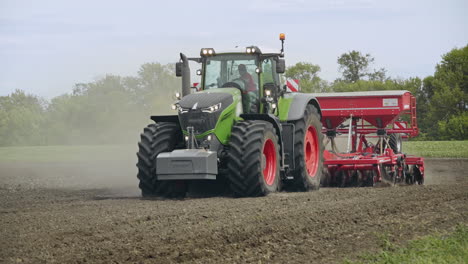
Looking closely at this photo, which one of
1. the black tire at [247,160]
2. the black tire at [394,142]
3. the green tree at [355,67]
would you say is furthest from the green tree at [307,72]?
the black tire at [247,160]

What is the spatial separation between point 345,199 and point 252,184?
146 cm

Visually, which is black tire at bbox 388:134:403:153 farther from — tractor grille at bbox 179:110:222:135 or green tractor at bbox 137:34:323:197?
tractor grille at bbox 179:110:222:135

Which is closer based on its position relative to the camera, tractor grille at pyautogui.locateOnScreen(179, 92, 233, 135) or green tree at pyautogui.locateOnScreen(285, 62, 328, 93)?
tractor grille at pyautogui.locateOnScreen(179, 92, 233, 135)

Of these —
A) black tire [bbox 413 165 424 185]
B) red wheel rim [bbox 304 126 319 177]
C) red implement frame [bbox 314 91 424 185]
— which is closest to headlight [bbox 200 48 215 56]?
red wheel rim [bbox 304 126 319 177]

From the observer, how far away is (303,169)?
1304 centimetres

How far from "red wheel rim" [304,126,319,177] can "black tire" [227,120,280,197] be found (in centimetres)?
241

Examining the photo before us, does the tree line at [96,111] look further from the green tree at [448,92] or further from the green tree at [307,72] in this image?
the green tree at [307,72]

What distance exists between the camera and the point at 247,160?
1147 centimetres

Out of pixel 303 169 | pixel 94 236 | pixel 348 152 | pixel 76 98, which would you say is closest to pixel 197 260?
pixel 94 236

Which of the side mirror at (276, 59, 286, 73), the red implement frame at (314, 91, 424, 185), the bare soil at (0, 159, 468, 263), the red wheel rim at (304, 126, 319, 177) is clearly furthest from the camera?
the red implement frame at (314, 91, 424, 185)

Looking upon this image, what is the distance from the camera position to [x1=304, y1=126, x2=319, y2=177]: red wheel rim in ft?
46.2

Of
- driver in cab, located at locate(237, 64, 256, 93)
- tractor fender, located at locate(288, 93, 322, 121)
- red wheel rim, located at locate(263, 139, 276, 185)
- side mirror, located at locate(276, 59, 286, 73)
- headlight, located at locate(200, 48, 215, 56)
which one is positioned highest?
headlight, located at locate(200, 48, 215, 56)

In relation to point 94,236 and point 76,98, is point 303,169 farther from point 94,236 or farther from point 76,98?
point 76,98

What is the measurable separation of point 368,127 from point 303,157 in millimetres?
4571
